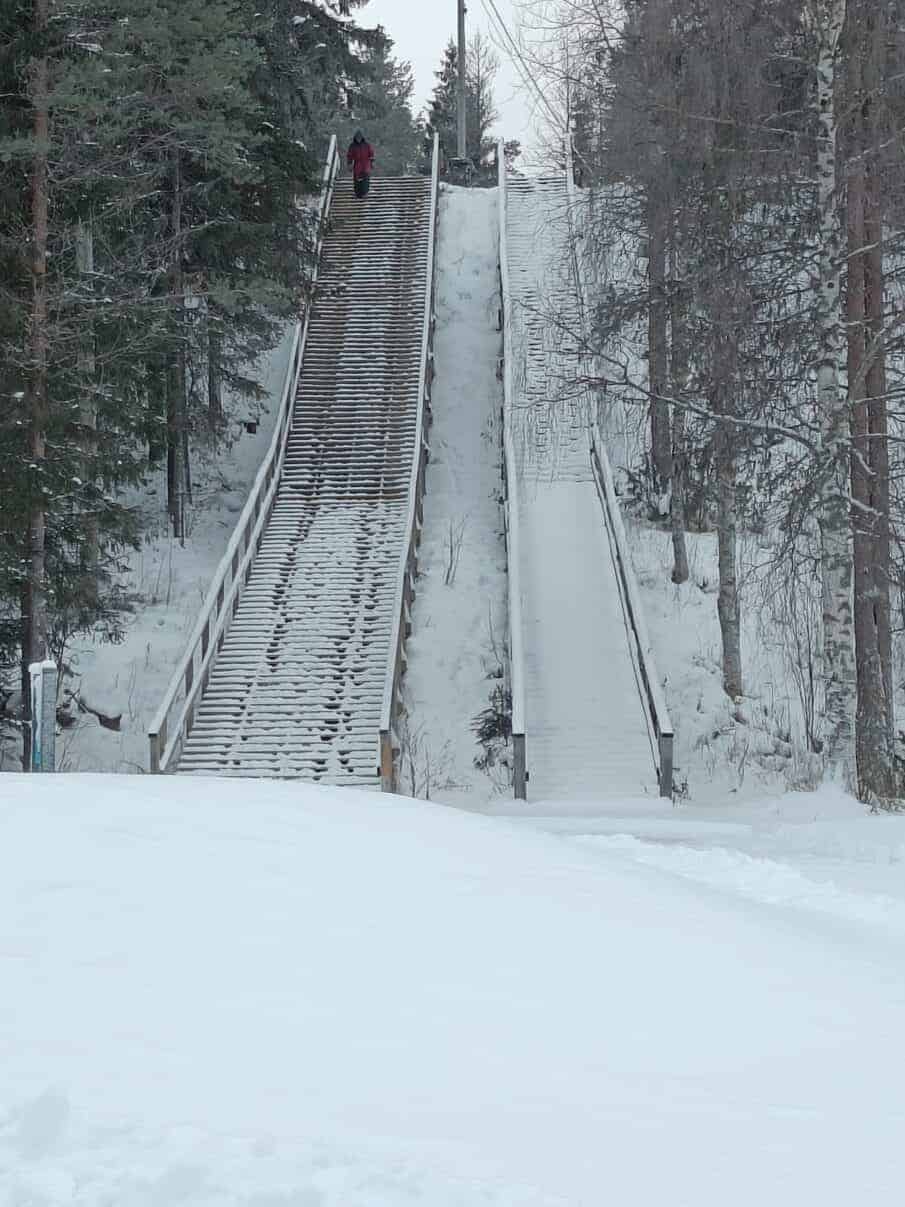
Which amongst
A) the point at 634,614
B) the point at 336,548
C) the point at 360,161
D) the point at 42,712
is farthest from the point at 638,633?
the point at 360,161

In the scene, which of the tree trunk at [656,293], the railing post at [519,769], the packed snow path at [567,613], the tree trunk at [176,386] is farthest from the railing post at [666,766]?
the tree trunk at [176,386]

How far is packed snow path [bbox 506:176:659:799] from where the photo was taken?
14203 millimetres

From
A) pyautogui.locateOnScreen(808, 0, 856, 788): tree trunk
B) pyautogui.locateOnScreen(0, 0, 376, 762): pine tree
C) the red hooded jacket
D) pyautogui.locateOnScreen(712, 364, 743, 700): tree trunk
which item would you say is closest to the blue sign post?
pyautogui.locateOnScreen(0, 0, 376, 762): pine tree

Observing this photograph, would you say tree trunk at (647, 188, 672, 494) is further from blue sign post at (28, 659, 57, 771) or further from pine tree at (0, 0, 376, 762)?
blue sign post at (28, 659, 57, 771)

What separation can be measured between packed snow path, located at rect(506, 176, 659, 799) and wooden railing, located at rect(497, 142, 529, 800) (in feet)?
0.84

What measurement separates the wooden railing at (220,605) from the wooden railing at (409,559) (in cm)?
219

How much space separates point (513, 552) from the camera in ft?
60.8

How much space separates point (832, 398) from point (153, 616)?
35.7 feet

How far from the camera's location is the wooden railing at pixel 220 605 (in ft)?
47.5

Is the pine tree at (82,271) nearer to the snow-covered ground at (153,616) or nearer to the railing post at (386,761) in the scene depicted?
the snow-covered ground at (153,616)

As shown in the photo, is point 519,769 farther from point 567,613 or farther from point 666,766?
point 567,613

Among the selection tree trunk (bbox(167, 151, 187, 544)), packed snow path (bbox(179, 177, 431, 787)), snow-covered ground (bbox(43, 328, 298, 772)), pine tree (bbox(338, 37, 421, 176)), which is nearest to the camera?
packed snow path (bbox(179, 177, 431, 787))

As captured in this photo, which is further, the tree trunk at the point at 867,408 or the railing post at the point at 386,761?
the railing post at the point at 386,761

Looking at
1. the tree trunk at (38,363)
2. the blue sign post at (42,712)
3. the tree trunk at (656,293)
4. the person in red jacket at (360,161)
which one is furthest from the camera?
the person in red jacket at (360,161)
